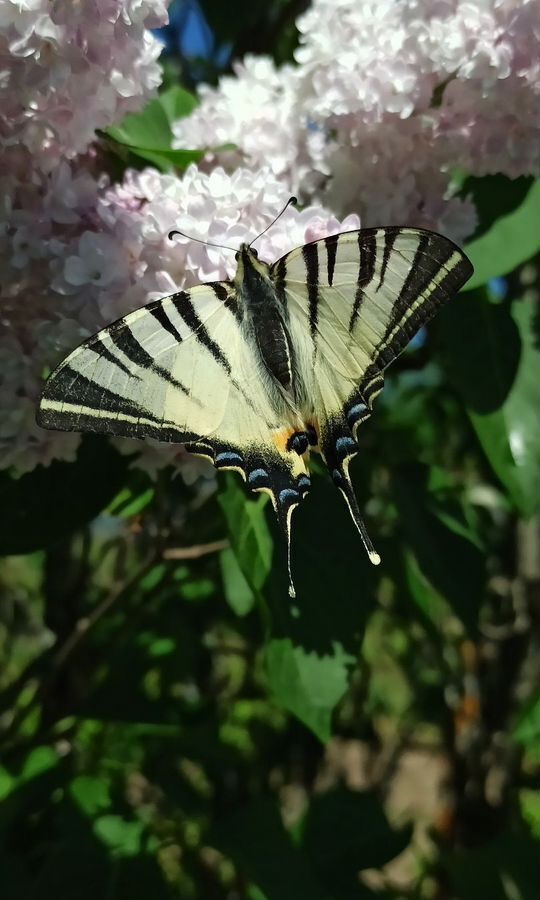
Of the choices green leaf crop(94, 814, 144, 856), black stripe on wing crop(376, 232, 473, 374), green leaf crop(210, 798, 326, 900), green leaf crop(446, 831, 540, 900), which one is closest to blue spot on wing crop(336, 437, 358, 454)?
black stripe on wing crop(376, 232, 473, 374)

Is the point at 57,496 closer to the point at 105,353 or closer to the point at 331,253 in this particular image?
the point at 105,353

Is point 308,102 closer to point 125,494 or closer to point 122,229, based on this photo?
point 122,229

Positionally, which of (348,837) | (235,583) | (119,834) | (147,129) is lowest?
(348,837)

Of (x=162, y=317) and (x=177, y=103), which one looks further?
(x=177, y=103)

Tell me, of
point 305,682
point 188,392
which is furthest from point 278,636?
point 188,392

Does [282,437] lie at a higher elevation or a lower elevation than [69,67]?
lower

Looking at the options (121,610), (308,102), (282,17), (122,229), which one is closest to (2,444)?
(122,229)

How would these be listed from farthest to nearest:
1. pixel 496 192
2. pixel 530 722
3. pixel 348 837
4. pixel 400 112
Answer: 1. pixel 530 722
2. pixel 348 837
3. pixel 496 192
4. pixel 400 112
